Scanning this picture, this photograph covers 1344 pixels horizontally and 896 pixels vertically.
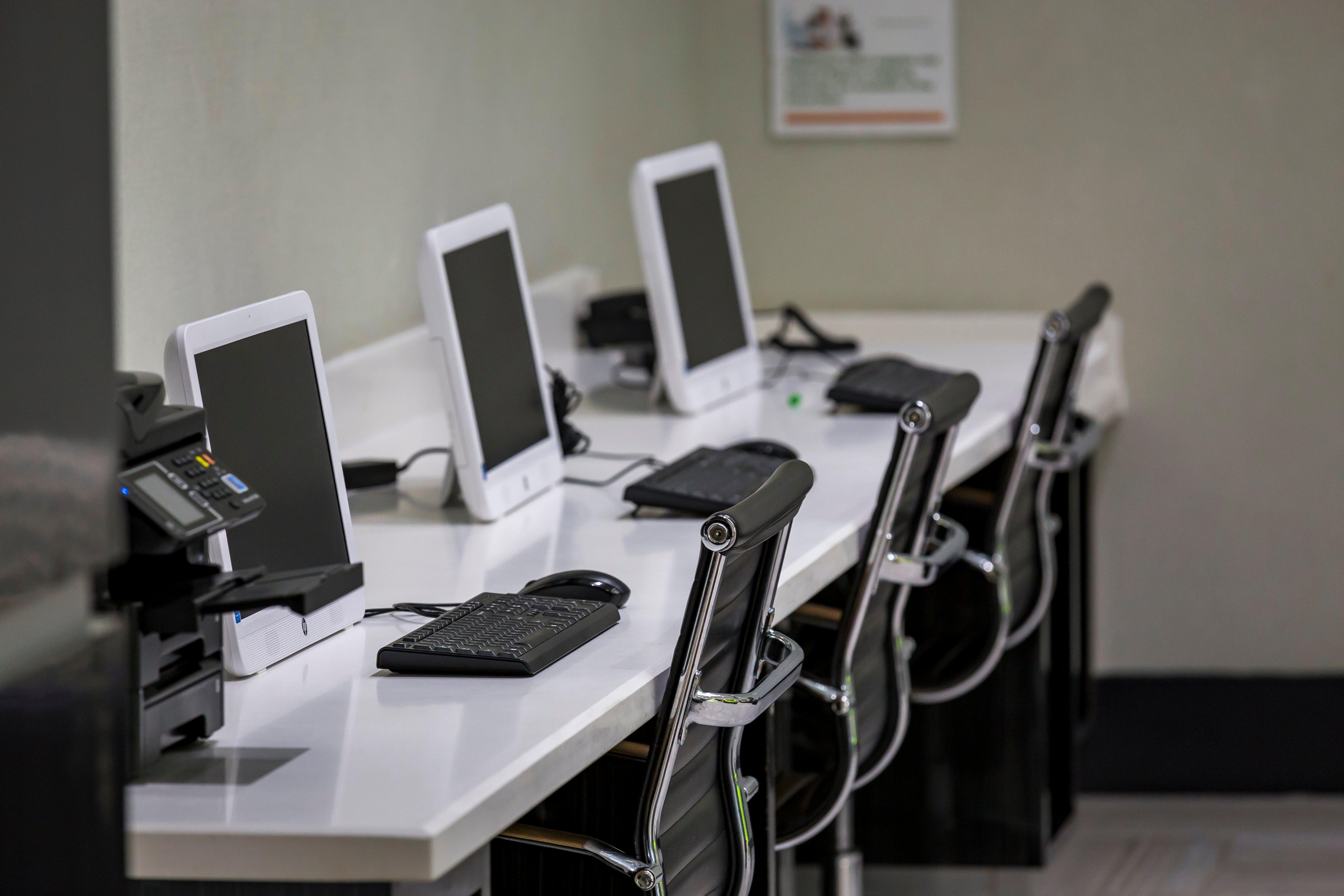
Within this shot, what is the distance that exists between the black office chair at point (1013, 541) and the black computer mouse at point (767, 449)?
36cm

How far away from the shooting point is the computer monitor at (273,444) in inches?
64.2

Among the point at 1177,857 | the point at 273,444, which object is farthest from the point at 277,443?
the point at 1177,857

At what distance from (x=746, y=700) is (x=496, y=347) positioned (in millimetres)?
869

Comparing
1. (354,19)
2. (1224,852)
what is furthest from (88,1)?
(1224,852)

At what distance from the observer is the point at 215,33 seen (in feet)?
7.37

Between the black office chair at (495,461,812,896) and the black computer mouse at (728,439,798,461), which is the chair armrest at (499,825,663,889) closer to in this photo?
the black office chair at (495,461,812,896)

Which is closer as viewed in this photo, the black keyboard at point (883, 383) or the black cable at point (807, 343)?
the black keyboard at point (883, 383)

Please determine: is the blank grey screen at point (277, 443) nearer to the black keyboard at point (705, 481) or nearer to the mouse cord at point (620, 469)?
the black keyboard at point (705, 481)

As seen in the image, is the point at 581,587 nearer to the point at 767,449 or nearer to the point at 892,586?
the point at 892,586

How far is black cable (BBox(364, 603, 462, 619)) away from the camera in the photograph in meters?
1.83

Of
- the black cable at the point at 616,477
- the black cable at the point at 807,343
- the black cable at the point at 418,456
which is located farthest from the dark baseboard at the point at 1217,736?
the black cable at the point at 418,456

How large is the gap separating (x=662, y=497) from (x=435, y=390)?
85cm

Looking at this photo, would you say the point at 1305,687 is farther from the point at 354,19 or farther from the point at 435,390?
the point at 354,19

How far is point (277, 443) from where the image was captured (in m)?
1.77
